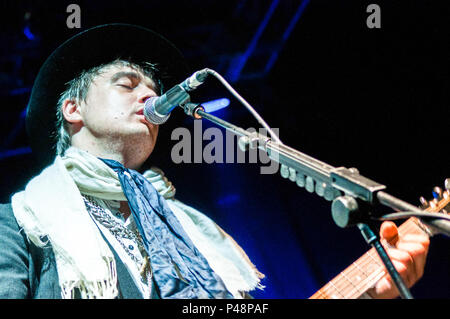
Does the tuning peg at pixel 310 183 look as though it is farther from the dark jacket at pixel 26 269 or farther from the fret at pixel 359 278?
the dark jacket at pixel 26 269

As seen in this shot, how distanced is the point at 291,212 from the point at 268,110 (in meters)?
0.87

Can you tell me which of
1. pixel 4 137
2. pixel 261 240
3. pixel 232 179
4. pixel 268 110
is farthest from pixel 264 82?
pixel 4 137

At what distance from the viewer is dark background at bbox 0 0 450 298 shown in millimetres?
2650

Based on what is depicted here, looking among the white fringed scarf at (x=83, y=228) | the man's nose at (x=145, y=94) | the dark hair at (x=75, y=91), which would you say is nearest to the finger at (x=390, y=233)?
the white fringed scarf at (x=83, y=228)

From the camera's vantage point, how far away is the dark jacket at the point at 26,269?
4.29ft

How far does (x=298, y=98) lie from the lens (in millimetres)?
3236

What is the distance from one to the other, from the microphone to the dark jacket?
57cm

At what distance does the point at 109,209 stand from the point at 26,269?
1.47ft

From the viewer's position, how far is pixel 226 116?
3.29 metres

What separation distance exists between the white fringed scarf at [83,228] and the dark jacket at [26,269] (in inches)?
1.9

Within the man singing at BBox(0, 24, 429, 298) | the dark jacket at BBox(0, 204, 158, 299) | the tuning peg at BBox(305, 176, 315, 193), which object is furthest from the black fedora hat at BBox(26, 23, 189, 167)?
the tuning peg at BBox(305, 176, 315, 193)

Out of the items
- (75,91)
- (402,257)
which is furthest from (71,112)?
(402,257)

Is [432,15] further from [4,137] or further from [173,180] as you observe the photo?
[4,137]

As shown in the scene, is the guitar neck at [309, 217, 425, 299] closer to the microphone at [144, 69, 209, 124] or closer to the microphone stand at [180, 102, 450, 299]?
the microphone stand at [180, 102, 450, 299]
